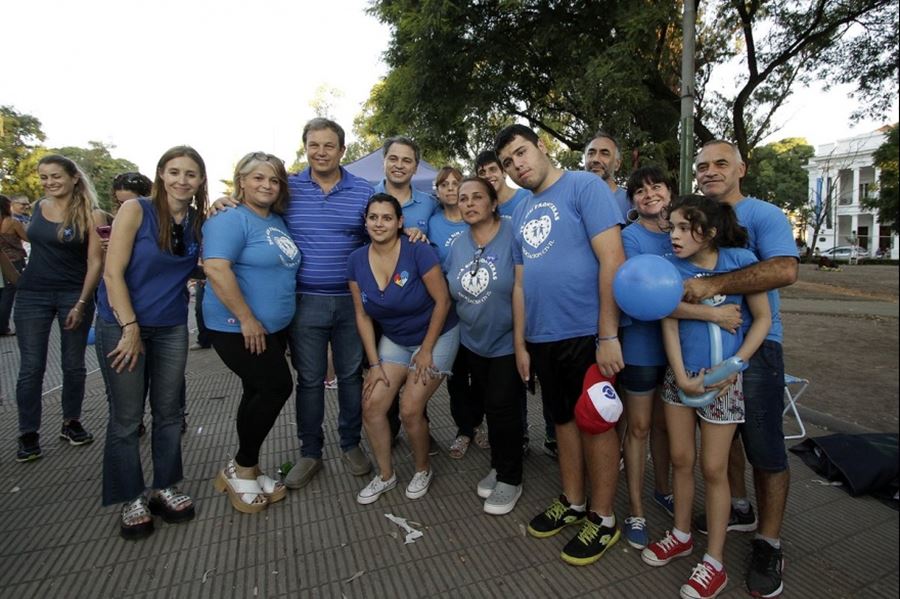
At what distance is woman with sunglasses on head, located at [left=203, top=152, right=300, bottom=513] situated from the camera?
8.90 feet

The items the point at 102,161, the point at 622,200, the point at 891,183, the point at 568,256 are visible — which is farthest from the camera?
the point at 102,161

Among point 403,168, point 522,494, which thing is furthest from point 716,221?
point 403,168

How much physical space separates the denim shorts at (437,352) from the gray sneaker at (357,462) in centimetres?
74

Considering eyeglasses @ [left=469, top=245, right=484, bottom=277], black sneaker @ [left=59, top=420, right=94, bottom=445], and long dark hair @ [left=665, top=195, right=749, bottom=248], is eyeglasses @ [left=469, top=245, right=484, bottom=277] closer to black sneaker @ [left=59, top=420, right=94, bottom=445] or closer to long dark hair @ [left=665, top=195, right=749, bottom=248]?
long dark hair @ [left=665, top=195, right=749, bottom=248]

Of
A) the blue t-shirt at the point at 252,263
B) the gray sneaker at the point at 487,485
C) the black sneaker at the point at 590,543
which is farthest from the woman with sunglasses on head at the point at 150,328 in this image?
the black sneaker at the point at 590,543

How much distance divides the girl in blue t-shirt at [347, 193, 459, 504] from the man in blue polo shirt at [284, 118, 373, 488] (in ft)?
0.52

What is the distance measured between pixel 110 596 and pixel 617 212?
2828 mm

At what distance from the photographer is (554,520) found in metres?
2.69

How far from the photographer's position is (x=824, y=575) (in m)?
2.33

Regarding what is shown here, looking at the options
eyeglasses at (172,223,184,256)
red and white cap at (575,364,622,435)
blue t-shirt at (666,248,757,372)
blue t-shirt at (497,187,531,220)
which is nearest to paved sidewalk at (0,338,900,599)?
red and white cap at (575,364,622,435)

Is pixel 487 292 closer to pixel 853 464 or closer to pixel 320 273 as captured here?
pixel 320 273

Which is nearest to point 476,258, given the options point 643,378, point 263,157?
point 643,378

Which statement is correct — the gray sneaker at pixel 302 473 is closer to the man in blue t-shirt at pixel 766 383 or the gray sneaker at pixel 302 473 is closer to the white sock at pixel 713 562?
the white sock at pixel 713 562

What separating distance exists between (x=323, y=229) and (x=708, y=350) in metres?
2.19
